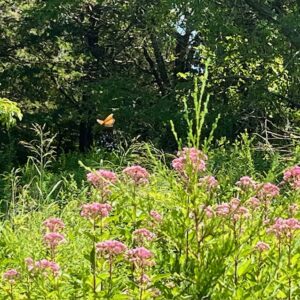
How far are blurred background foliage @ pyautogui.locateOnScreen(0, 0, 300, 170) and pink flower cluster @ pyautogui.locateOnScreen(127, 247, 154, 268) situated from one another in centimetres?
589

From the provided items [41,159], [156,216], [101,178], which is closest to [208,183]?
[156,216]

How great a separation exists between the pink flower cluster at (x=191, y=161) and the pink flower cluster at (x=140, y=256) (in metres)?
0.33

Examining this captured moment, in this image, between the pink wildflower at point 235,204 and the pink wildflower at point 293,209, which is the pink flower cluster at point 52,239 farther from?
the pink wildflower at point 293,209

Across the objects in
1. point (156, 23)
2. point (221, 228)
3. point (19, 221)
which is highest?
point (156, 23)

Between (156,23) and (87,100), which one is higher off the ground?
(156,23)

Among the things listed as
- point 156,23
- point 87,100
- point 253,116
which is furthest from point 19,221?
point 87,100

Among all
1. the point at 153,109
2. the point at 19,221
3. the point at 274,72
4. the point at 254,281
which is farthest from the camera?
the point at 153,109

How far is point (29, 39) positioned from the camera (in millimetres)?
14469

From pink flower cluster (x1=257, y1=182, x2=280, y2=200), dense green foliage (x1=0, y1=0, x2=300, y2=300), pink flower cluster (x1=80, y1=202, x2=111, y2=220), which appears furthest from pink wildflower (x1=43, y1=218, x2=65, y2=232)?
pink flower cluster (x1=257, y1=182, x2=280, y2=200)

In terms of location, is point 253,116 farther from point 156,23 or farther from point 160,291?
point 160,291

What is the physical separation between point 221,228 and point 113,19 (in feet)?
42.0

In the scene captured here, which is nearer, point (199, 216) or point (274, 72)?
point (199, 216)

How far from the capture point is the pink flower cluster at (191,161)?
2.19 m

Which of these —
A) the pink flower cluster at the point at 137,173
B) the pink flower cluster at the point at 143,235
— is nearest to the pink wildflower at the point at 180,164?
the pink flower cluster at the point at 137,173
